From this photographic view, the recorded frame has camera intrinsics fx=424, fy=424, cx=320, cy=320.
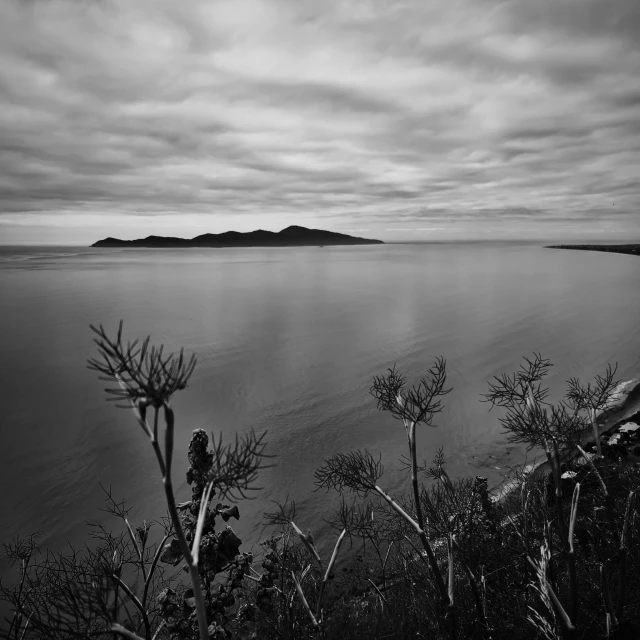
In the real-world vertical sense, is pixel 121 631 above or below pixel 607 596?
above

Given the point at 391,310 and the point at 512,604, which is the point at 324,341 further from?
the point at 512,604

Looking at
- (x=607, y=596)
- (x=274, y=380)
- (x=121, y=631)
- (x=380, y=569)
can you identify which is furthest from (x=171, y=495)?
(x=274, y=380)

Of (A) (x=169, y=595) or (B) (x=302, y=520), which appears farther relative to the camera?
(B) (x=302, y=520)

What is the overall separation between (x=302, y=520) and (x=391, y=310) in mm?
49529

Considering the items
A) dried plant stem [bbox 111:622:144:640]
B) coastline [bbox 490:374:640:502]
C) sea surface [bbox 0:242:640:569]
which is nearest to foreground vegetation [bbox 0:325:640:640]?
dried plant stem [bbox 111:622:144:640]

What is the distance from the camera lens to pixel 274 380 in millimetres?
32094

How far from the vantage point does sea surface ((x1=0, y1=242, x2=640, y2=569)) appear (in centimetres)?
1802

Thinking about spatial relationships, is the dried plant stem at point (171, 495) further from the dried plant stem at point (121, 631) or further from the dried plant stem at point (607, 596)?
the dried plant stem at point (607, 596)

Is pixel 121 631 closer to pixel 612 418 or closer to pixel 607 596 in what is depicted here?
pixel 607 596

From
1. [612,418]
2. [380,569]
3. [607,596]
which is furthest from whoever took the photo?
[612,418]

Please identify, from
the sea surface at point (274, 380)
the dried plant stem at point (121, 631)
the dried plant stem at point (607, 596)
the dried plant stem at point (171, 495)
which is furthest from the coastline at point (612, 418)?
the dried plant stem at point (121, 631)

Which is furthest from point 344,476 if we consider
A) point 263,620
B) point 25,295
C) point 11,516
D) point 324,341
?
point 25,295

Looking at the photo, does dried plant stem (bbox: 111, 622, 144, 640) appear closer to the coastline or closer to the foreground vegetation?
the foreground vegetation

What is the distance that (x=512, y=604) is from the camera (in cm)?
888
